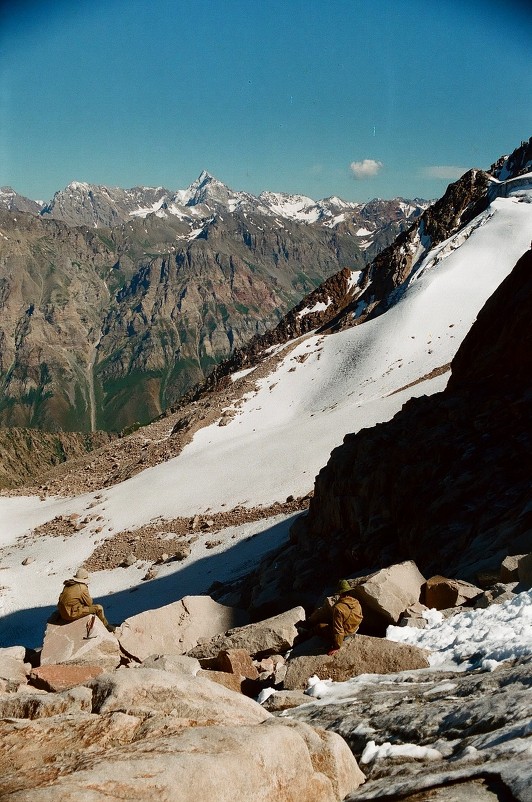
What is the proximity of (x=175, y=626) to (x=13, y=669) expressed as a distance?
512 cm

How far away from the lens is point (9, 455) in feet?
557

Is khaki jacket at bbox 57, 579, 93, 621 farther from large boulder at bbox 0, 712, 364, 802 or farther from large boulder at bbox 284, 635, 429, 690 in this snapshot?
large boulder at bbox 0, 712, 364, 802

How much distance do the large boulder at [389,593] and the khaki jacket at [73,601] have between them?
6780mm

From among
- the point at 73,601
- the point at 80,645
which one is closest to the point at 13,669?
the point at 80,645

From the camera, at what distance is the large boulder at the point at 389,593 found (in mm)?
12703

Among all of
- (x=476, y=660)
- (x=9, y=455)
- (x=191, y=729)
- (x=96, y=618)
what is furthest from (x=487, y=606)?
(x=9, y=455)

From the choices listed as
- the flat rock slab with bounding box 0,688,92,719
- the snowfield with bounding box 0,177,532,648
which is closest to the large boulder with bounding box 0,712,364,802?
the flat rock slab with bounding box 0,688,92,719

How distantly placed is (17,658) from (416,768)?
11.0 meters

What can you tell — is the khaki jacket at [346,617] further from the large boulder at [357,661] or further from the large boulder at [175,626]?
the large boulder at [175,626]

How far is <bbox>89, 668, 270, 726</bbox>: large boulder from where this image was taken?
24.5ft

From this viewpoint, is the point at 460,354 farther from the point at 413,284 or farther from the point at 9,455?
the point at 9,455

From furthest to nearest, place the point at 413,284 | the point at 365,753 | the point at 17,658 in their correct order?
the point at 413,284 → the point at 17,658 → the point at 365,753

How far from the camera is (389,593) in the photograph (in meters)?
12.9

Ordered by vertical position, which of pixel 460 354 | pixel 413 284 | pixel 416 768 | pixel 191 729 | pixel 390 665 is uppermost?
pixel 413 284
